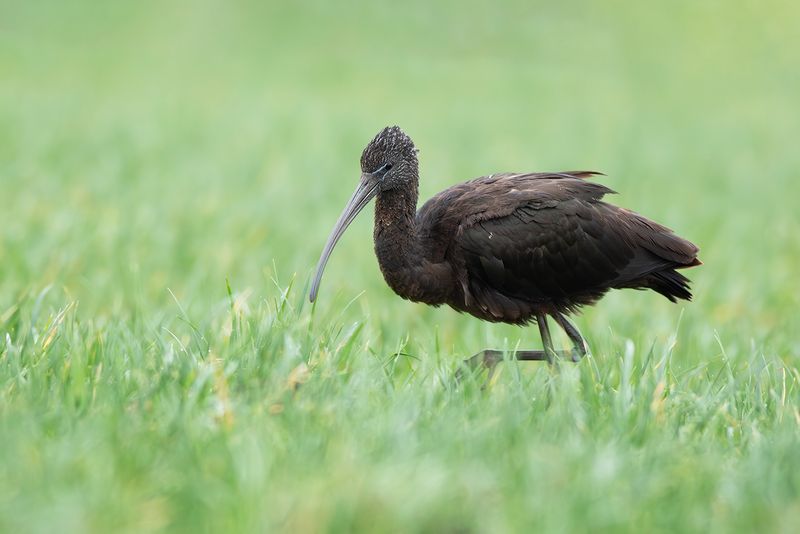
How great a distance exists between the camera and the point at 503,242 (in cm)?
527

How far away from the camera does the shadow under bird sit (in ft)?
17.4

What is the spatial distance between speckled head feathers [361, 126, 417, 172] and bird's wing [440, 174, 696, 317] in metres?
0.36

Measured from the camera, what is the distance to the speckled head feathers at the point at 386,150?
5.36 metres

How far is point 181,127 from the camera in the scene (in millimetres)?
15570

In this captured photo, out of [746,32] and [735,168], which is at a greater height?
[746,32]

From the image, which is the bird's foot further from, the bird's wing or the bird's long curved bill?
the bird's long curved bill

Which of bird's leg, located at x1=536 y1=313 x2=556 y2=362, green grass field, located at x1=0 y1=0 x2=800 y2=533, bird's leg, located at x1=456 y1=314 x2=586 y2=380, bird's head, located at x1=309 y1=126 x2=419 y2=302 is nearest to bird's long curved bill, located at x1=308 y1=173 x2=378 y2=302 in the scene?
bird's head, located at x1=309 y1=126 x2=419 y2=302

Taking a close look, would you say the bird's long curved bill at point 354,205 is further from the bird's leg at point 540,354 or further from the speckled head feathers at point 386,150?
the bird's leg at point 540,354

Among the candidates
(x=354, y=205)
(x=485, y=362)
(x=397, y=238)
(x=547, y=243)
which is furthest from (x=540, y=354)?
(x=354, y=205)

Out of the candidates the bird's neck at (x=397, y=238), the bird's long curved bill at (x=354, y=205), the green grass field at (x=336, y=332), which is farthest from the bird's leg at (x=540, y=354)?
the bird's long curved bill at (x=354, y=205)

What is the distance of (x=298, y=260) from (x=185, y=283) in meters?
1.15

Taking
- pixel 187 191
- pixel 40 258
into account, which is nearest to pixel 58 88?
pixel 187 191

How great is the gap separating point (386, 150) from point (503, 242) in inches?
28.5

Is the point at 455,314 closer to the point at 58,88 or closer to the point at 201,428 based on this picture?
the point at 201,428
